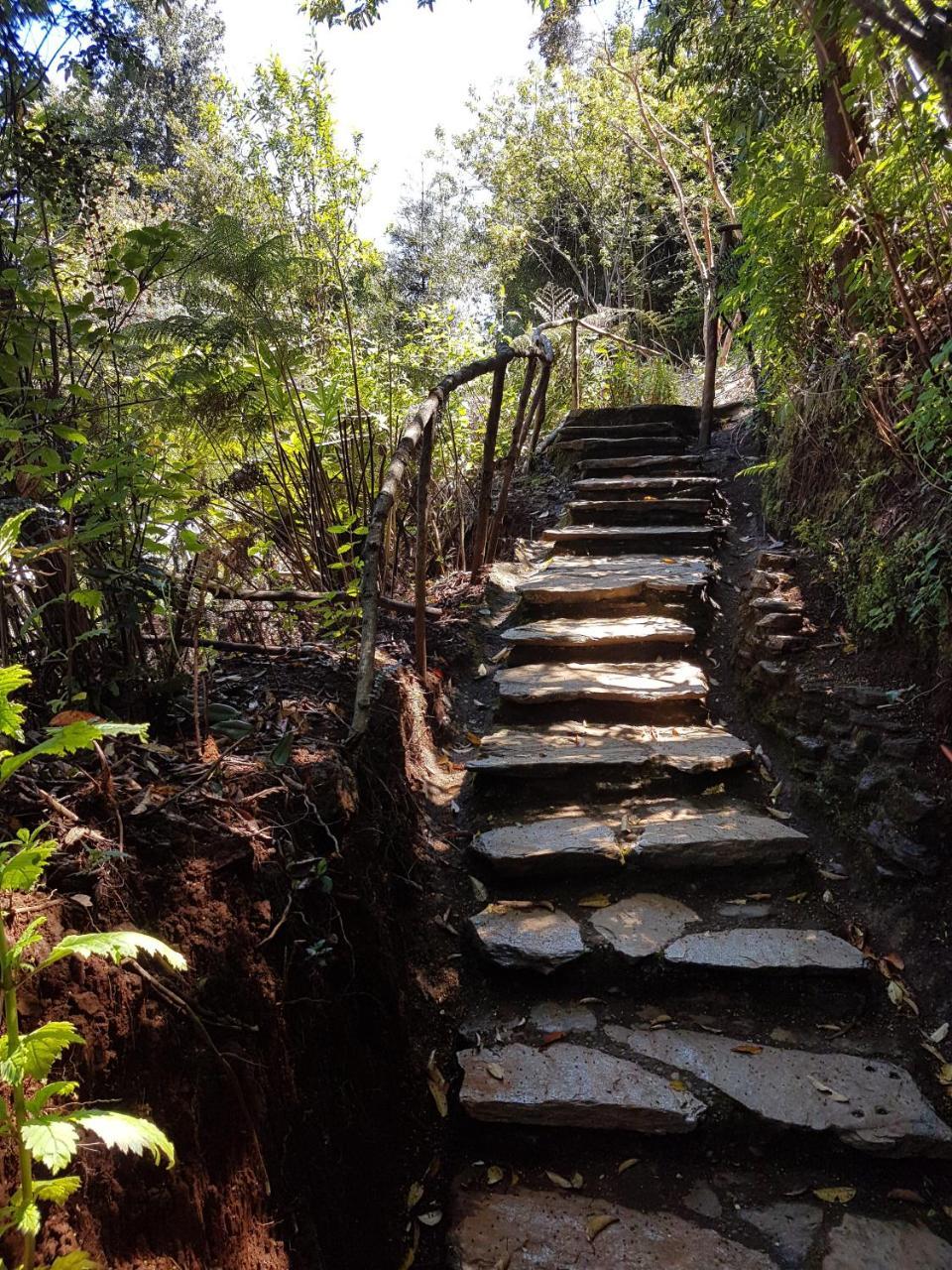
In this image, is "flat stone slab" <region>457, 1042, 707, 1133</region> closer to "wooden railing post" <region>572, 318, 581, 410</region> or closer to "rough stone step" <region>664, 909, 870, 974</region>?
"rough stone step" <region>664, 909, 870, 974</region>

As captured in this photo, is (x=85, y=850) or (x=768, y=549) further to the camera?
(x=768, y=549)

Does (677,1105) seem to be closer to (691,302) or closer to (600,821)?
(600,821)

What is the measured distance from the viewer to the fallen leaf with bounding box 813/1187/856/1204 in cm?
171

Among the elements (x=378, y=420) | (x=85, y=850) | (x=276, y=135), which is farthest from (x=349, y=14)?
(x=85, y=850)

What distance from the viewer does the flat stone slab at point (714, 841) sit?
2.45m

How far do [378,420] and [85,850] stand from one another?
275 cm

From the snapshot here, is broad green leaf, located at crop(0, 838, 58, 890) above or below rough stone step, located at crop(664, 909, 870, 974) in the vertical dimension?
above

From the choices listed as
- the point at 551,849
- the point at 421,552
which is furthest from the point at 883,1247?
the point at 421,552

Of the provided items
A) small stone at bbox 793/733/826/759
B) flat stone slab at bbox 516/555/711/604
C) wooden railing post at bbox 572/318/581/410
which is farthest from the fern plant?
wooden railing post at bbox 572/318/581/410

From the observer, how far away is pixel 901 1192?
1.71 meters

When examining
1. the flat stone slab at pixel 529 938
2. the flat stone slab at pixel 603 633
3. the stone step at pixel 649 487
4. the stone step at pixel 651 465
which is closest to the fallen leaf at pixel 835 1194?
the flat stone slab at pixel 529 938

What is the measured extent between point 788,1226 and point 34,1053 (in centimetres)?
165

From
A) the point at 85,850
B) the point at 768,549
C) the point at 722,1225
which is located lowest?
the point at 722,1225

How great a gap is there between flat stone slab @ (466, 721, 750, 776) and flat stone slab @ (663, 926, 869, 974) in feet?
2.27
